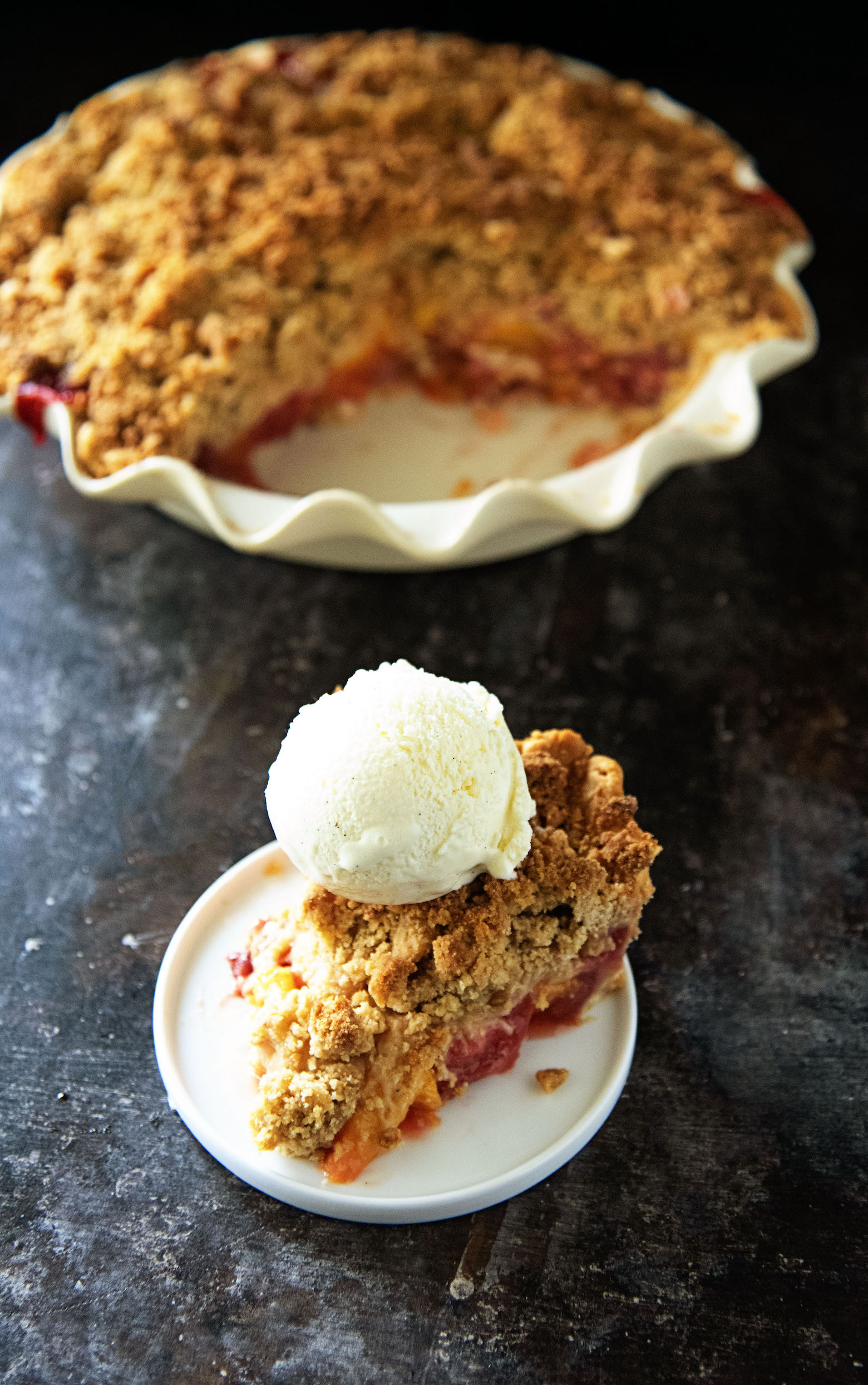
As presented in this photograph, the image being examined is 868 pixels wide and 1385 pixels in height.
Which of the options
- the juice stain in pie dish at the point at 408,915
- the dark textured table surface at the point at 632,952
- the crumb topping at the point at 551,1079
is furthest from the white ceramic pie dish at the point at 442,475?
the crumb topping at the point at 551,1079

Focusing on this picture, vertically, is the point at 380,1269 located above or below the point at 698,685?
above

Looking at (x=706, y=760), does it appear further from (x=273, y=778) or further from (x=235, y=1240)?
(x=235, y=1240)

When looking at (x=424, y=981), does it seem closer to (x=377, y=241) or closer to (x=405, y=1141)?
(x=405, y=1141)

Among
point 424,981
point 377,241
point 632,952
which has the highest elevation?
point 377,241

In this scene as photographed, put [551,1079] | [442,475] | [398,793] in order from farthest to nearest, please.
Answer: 1. [442,475]
2. [551,1079]
3. [398,793]

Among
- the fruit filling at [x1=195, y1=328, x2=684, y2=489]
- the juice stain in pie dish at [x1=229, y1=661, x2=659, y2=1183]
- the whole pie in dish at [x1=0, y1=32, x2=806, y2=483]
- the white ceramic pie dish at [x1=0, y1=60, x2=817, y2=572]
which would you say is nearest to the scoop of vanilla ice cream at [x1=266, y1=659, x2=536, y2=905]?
the juice stain in pie dish at [x1=229, y1=661, x2=659, y2=1183]

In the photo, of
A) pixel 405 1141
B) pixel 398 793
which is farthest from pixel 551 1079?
pixel 398 793

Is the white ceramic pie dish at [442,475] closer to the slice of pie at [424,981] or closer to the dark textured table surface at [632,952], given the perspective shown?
the dark textured table surface at [632,952]

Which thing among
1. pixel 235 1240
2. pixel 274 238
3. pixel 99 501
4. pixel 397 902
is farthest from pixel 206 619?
pixel 235 1240
